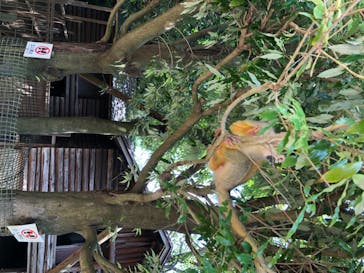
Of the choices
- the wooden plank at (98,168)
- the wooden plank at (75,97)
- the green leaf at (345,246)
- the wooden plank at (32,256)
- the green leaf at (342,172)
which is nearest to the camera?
the green leaf at (342,172)

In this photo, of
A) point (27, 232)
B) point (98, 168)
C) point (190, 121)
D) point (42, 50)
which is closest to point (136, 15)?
point (42, 50)

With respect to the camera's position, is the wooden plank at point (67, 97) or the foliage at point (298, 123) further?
the wooden plank at point (67, 97)

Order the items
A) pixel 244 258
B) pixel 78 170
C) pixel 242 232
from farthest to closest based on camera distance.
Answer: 1. pixel 78 170
2. pixel 242 232
3. pixel 244 258

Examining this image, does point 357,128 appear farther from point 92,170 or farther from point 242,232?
point 92,170

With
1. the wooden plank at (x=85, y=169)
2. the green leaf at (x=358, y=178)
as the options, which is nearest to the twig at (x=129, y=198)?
the green leaf at (x=358, y=178)

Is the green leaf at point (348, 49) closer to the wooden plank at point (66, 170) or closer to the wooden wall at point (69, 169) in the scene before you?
the wooden wall at point (69, 169)

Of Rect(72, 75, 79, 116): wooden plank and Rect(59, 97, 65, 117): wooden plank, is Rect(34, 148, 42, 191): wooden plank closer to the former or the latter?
Rect(59, 97, 65, 117): wooden plank

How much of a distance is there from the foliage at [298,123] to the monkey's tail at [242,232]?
0.05 metres

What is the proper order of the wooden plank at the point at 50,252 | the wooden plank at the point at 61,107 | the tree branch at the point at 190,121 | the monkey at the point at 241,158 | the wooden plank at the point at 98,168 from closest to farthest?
the monkey at the point at 241,158
the tree branch at the point at 190,121
the wooden plank at the point at 50,252
the wooden plank at the point at 98,168
the wooden plank at the point at 61,107

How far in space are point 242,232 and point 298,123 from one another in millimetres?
850

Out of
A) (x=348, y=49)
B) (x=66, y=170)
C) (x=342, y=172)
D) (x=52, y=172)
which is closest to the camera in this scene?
(x=342, y=172)

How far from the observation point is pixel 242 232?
1877 millimetres

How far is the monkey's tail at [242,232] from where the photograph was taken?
167cm

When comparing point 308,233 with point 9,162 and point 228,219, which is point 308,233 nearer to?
point 228,219
